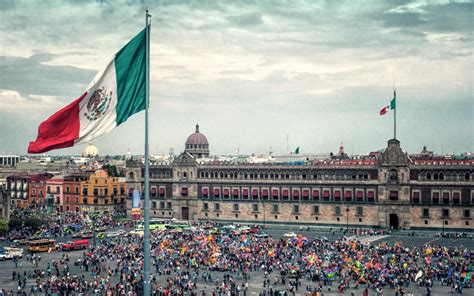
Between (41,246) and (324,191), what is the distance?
39.8 m

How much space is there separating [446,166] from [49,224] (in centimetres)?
5475

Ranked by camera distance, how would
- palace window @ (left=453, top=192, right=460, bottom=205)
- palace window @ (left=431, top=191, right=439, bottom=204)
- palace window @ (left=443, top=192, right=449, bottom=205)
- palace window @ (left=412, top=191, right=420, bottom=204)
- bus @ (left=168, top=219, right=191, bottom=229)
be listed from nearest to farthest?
1. palace window @ (left=453, top=192, right=460, bottom=205)
2. palace window @ (left=443, top=192, right=449, bottom=205)
3. palace window @ (left=431, top=191, right=439, bottom=204)
4. palace window @ (left=412, top=191, right=420, bottom=204)
5. bus @ (left=168, top=219, right=191, bottom=229)

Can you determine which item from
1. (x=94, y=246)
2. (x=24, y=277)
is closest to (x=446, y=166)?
(x=94, y=246)

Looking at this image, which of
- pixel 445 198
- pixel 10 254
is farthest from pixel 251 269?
pixel 445 198

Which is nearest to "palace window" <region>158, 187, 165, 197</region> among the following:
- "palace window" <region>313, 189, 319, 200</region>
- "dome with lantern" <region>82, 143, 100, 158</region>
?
"palace window" <region>313, 189, 319, 200</region>

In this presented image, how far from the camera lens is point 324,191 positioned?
8738 cm

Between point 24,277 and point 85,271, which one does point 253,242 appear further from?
point 24,277

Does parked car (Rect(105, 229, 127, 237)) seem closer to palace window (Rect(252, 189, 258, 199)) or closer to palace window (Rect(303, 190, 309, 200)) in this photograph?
palace window (Rect(252, 189, 258, 199))

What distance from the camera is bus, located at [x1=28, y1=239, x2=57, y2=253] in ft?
217

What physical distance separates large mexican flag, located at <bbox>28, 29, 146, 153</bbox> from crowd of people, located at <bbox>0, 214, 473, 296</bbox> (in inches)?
1094

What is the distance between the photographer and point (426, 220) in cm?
8094

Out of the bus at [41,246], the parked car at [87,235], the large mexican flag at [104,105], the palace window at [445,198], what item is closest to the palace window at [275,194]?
the palace window at [445,198]

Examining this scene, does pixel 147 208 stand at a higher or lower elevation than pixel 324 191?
higher

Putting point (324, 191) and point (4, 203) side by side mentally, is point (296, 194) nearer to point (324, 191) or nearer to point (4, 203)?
point (324, 191)
